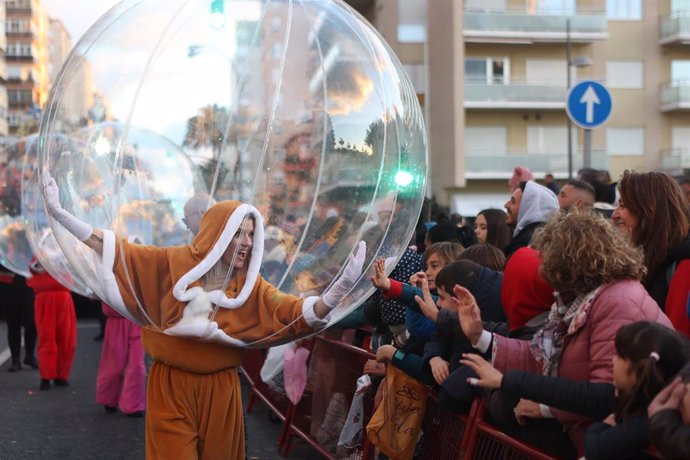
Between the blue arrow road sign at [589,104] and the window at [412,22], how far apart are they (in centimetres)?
3345

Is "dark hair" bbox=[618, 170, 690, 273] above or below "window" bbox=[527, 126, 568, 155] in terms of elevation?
below

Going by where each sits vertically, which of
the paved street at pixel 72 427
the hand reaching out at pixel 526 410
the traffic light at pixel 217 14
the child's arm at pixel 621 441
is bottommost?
the paved street at pixel 72 427

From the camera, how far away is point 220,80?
4.89 m

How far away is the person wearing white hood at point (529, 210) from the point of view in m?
6.36

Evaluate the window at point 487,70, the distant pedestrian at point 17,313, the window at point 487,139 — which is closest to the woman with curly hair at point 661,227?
the distant pedestrian at point 17,313

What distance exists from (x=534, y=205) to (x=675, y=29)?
38401mm

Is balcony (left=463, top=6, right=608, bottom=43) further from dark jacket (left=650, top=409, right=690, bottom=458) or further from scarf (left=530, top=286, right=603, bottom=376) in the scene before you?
dark jacket (left=650, top=409, right=690, bottom=458)

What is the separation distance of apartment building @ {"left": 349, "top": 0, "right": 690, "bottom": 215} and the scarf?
3785 cm

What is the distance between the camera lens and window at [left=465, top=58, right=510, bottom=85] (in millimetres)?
42312

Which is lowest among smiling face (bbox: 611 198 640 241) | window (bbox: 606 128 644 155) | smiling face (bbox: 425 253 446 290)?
smiling face (bbox: 425 253 446 290)

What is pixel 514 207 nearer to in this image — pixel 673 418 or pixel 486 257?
pixel 486 257

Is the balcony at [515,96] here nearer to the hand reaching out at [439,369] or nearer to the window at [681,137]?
the window at [681,137]

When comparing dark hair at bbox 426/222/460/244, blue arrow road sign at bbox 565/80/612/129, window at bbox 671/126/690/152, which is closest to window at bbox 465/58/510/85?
window at bbox 671/126/690/152

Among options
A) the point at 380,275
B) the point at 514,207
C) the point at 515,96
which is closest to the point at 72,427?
the point at 514,207
